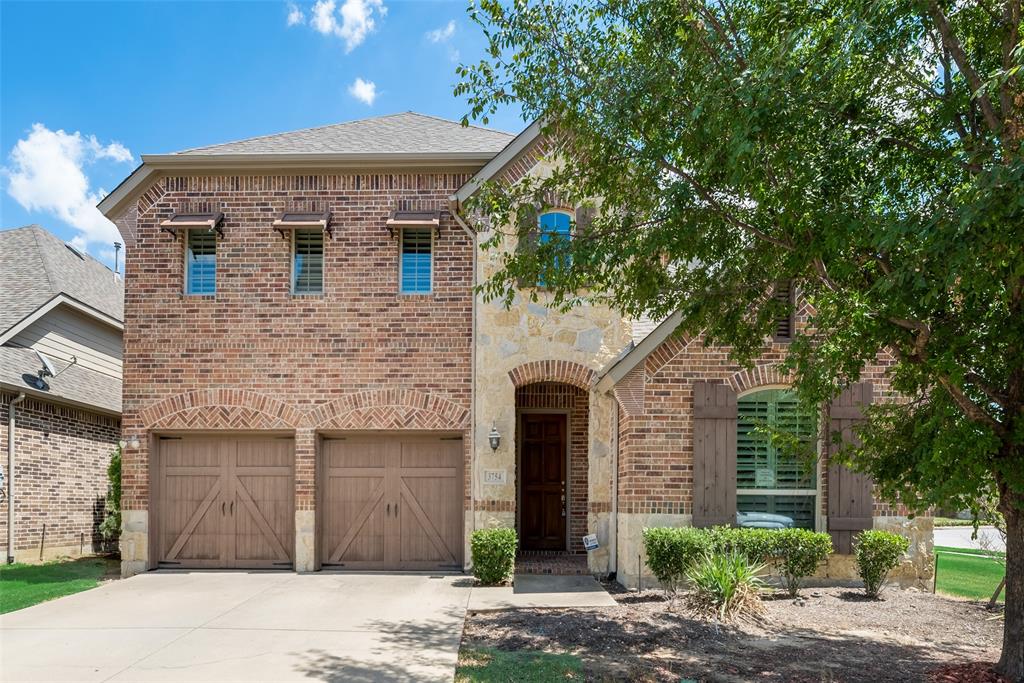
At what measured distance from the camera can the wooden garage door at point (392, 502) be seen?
11586 millimetres

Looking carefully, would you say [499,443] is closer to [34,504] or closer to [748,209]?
[748,209]

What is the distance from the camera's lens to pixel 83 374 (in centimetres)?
1497

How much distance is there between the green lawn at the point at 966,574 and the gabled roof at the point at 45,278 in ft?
51.6

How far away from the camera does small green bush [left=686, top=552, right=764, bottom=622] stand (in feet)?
27.1

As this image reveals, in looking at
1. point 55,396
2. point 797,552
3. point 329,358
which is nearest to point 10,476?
point 55,396

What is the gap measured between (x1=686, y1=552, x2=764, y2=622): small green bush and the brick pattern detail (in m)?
4.72

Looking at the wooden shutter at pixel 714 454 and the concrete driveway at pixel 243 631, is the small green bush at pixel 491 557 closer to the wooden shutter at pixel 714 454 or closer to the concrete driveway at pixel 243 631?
the concrete driveway at pixel 243 631

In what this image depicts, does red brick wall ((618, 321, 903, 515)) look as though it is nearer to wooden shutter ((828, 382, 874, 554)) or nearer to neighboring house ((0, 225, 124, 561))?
wooden shutter ((828, 382, 874, 554))

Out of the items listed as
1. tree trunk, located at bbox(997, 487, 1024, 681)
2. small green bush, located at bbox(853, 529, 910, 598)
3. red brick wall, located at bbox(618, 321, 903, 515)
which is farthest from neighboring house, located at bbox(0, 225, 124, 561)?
tree trunk, located at bbox(997, 487, 1024, 681)

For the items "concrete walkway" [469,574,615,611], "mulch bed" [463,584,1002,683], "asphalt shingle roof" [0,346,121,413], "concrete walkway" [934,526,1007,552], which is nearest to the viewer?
"mulch bed" [463,584,1002,683]

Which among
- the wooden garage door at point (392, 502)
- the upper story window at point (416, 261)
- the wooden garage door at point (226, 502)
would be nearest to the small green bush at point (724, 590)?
the wooden garage door at point (392, 502)

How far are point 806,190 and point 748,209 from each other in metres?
1.18

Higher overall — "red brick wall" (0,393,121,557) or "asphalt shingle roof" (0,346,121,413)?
"asphalt shingle roof" (0,346,121,413)

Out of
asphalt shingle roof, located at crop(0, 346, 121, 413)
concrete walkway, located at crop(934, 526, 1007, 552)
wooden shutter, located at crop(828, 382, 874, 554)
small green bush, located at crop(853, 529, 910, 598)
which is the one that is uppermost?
asphalt shingle roof, located at crop(0, 346, 121, 413)
